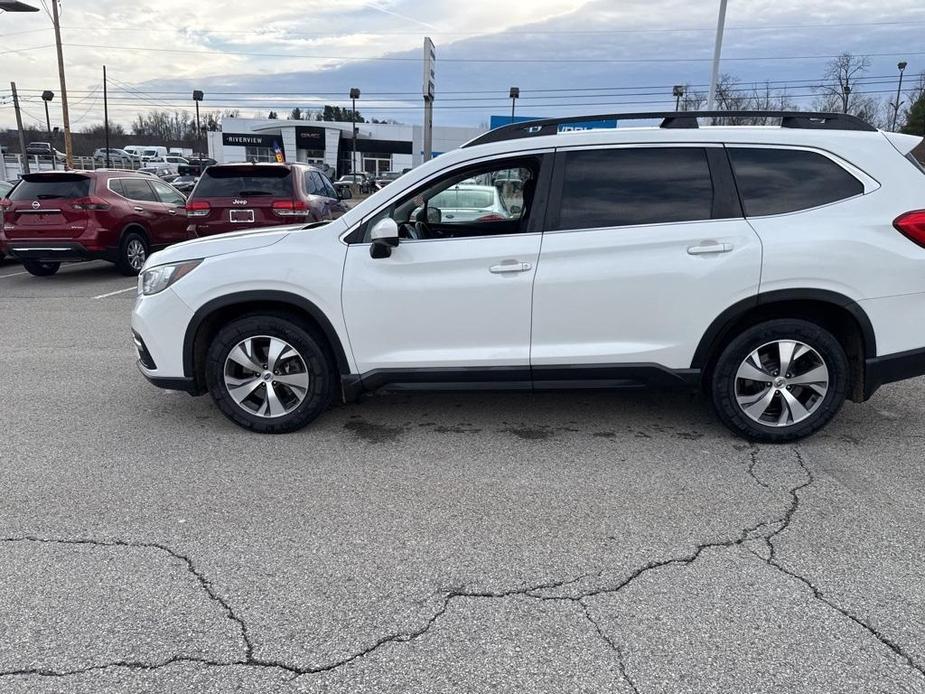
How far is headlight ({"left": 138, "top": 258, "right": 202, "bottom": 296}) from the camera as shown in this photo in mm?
4469

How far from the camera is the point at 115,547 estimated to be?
320 cm

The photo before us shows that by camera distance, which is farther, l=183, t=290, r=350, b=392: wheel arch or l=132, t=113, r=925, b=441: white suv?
l=183, t=290, r=350, b=392: wheel arch

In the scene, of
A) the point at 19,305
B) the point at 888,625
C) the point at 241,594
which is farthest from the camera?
the point at 19,305

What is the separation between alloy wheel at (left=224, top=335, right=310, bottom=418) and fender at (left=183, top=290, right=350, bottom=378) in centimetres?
24

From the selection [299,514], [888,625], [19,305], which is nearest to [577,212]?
[299,514]

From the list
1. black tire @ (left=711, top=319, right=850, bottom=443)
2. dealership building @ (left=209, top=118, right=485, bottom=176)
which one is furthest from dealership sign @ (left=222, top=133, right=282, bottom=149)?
black tire @ (left=711, top=319, right=850, bottom=443)

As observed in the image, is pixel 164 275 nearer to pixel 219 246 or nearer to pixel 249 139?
pixel 219 246

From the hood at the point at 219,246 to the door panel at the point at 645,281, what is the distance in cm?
177

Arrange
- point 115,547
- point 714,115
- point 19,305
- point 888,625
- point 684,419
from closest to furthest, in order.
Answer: point 888,625 < point 115,547 < point 714,115 < point 684,419 < point 19,305

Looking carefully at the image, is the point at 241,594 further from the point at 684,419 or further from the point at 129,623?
the point at 684,419

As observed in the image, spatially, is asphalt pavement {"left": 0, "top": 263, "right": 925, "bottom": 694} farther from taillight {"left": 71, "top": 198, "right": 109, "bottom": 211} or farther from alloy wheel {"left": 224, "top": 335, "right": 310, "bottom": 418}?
taillight {"left": 71, "top": 198, "right": 109, "bottom": 211}

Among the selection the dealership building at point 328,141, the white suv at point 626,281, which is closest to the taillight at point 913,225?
the white suv at point 626,281

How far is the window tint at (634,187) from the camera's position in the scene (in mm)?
4219

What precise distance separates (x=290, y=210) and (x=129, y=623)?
7936 mm
